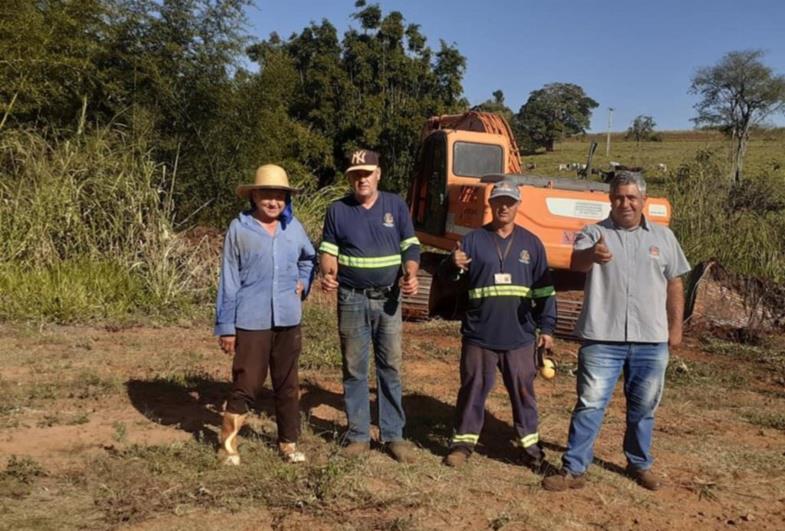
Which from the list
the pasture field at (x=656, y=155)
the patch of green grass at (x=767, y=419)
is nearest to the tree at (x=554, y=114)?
the pasture field at (x=656, y=155)

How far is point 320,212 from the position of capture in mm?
12172

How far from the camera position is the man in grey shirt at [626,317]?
4047 mm

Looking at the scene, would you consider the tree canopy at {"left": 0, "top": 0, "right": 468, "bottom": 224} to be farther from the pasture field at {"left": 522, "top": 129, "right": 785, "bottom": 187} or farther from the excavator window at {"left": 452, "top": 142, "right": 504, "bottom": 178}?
the pasture field at {"left": 522, "top": 129, "right": 785, "bottom": 187}

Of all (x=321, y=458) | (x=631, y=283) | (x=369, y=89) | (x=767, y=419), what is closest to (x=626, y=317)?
(x=631, y=283)

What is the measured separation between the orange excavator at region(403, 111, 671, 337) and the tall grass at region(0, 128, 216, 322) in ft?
9.38

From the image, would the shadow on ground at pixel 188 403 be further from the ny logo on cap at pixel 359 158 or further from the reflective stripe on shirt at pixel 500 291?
the ny logo on cap at pixel 359 158

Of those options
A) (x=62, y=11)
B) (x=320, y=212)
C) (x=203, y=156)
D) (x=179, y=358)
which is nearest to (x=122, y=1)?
(x=62, y=11)

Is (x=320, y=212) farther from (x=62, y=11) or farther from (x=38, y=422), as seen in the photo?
(x=38, y=422)

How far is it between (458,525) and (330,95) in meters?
22.5

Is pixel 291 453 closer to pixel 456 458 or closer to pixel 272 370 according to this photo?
pixel 272 370

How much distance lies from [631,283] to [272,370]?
2.13 meters

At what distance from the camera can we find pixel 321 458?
175 inches

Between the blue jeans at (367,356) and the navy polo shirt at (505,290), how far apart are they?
1.57 ft

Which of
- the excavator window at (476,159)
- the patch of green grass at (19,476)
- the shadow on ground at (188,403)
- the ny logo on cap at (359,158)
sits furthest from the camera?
the excavator window at (476,159)
